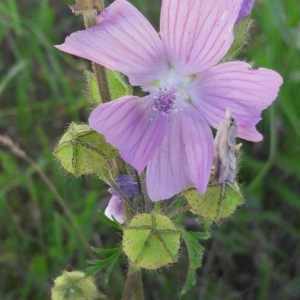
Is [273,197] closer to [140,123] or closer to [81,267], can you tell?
[81,267]

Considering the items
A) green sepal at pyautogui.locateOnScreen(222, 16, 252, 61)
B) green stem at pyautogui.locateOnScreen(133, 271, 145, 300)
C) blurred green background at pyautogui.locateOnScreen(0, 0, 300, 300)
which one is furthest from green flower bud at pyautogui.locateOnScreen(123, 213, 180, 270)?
blurred green background at pyautogui.locateOnScreen(0, 0, 300, 300)

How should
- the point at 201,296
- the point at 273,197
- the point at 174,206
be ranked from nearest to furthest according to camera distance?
the point at 174,206
the point at 201,296
the point at 273,197

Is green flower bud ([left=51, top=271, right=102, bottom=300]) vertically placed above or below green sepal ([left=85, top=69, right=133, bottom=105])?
below

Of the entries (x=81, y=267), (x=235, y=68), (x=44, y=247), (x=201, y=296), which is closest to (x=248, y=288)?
(x=201, y=296)

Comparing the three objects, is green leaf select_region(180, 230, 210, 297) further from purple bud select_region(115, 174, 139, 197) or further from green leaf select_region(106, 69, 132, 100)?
green leaf select_region(106, 69, 132, 100)

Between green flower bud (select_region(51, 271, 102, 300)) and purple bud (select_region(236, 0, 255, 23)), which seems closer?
purple bud (select_region(236, 0, 255, 23))

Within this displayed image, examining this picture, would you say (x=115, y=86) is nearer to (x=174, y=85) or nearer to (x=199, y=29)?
(x=174, y=85)

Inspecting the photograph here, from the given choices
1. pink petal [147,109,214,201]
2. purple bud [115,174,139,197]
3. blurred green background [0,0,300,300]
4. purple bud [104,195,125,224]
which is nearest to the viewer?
pink petal [147,109,214,201]

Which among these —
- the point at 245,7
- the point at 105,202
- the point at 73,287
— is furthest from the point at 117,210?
the point at 105,202
